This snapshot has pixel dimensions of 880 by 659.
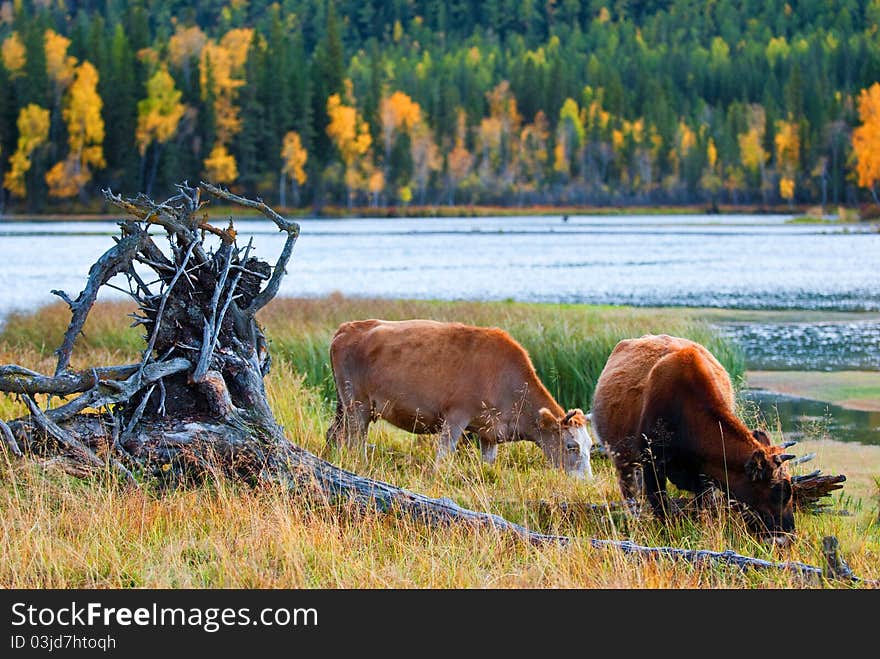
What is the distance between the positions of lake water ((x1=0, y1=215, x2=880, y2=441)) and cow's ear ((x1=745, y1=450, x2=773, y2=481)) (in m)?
12.6

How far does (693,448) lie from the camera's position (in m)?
7.67

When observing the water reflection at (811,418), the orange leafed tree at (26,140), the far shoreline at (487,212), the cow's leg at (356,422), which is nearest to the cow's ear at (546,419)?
the cow's leg at (356,422)

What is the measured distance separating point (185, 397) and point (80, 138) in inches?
3436

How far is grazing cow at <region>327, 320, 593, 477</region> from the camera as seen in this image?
10015 mm

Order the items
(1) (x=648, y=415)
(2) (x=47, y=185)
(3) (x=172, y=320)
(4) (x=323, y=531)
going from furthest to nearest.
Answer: (2) (x=47, y=185), (3) (x=172, y=320), (1) (x=648, y=415), (4) (x=323, y=531)

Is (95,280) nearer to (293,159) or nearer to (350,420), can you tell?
(350,420)

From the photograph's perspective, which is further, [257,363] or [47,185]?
[47,185]

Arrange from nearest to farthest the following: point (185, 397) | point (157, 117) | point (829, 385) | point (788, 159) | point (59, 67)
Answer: point (185, 397), point (829, 385), point (157, 117), point (59, 67), point (788, 159)

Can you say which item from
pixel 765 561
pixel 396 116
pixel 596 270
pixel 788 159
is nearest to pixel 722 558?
pixel 765 561

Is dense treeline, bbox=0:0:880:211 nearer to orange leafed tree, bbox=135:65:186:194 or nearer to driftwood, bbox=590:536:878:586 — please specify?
orange leafed tree, bbox=135:65:186:194
